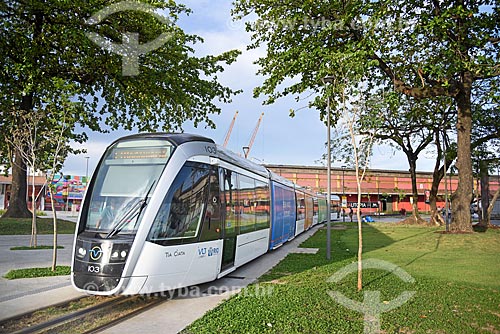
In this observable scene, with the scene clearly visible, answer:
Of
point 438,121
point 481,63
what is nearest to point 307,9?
point 481,63

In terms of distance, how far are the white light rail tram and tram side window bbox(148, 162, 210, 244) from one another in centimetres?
2

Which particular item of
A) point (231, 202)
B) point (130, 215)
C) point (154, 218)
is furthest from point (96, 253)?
point (231, 202)

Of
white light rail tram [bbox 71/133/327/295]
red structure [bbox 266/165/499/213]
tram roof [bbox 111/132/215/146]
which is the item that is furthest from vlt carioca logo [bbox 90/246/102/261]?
red structure [bbox 266/165/499/213]

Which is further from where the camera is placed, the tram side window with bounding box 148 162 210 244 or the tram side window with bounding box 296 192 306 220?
the tram side window with bounding box 296 192 306 220

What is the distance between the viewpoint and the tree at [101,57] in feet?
58.1

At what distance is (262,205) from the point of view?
1352 cm

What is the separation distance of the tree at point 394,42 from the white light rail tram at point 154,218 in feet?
24.9

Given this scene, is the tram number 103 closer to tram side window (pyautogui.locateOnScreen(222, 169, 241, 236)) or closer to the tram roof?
the tram roof

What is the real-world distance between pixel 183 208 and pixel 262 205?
6.14 m

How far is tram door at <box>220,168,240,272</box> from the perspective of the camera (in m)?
9.26

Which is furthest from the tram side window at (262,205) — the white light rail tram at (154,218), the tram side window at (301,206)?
the tram side window at (301,206)

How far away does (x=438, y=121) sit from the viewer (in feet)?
93.8

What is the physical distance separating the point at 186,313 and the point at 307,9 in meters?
14.0

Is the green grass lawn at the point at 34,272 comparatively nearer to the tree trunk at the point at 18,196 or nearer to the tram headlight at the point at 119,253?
the tram headlight at the point at 119,253
